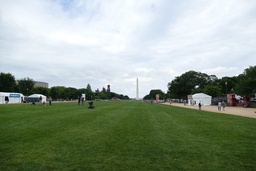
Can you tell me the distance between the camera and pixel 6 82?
78.1 metres

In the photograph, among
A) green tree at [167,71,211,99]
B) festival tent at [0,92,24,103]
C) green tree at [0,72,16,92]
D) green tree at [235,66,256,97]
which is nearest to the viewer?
green tree at [235,66,256,97]

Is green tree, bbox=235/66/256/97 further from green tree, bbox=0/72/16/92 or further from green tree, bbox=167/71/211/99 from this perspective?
green tree, bbox=0/72/16/92

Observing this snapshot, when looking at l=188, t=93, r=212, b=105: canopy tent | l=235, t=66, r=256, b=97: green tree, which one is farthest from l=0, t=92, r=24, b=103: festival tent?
l=235, t=66, r=256, b=97: green tree

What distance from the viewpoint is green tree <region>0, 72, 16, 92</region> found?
76938mm

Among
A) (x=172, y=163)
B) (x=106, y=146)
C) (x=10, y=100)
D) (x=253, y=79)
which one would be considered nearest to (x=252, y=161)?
(x=172, y=163)

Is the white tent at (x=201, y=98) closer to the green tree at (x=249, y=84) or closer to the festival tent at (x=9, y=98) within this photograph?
the green tree at (x=249, y=84)

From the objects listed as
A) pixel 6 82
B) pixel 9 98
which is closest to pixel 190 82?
pixel 9 98

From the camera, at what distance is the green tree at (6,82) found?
252 feet

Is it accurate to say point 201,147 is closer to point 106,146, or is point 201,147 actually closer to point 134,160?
point 134,160

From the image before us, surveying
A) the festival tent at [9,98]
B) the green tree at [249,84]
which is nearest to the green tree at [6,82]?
the festival tent at [9,98]

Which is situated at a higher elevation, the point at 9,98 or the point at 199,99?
the point at 9,98

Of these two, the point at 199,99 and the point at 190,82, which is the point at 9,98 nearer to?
the point at 199,99

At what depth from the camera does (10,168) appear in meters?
4.61

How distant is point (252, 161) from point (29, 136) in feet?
27.4
